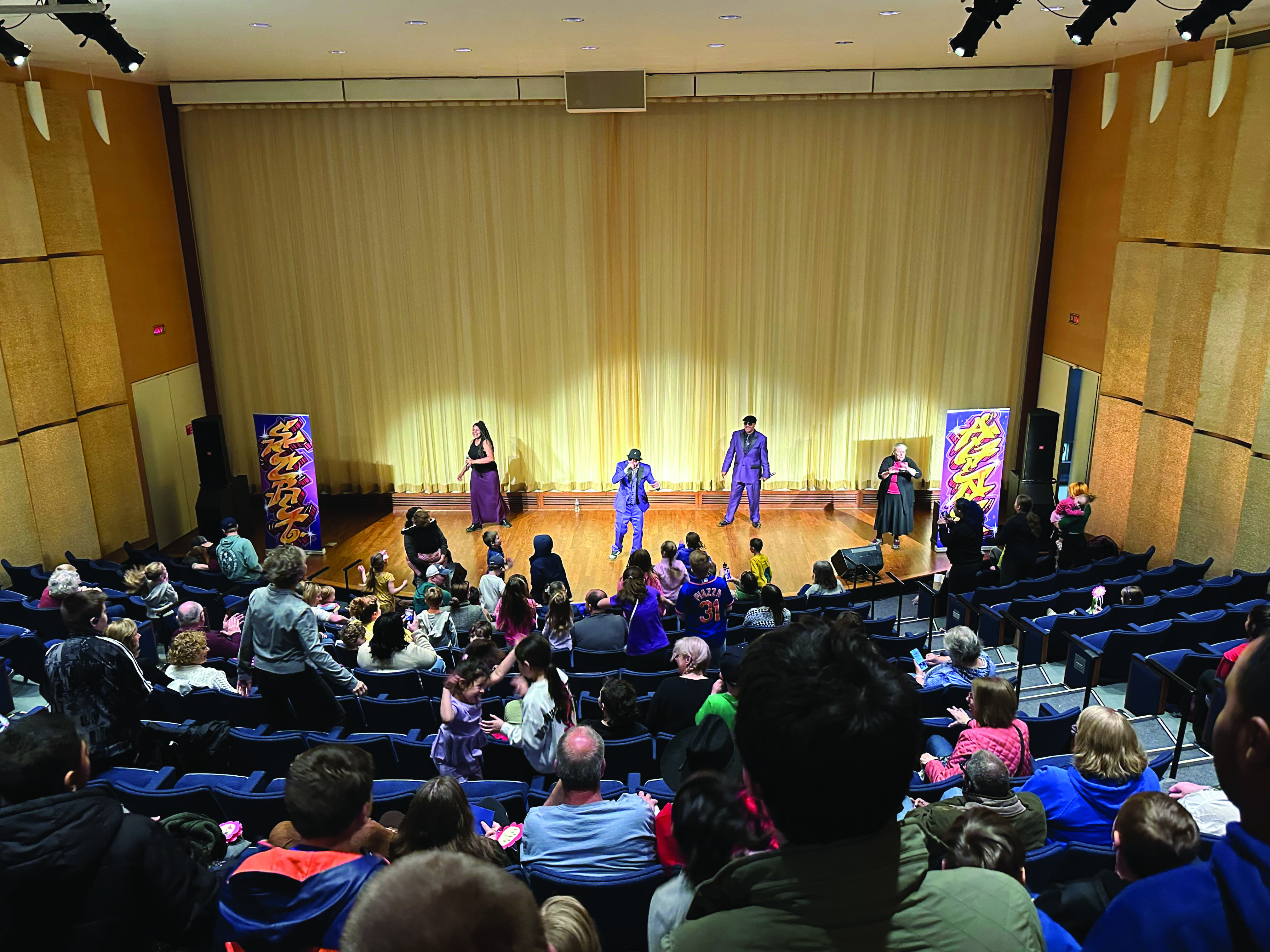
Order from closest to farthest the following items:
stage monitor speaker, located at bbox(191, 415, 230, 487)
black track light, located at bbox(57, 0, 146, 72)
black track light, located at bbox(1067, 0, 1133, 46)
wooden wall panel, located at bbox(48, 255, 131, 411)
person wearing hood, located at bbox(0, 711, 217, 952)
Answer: person wearing hood, located at bbox(0, 711, 217, 952)
black track light, located at bbox(1067, 0, 1133, 46)
black track light, located at bbox(57, 0, 146, 72)
wooden wall panel, located at bbox(48, 255, 131, 411)
stage monitor speaker, located at bbox(191, 415, 230, 487)

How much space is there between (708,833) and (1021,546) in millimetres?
7569

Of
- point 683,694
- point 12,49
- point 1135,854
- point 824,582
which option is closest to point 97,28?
point 12,49

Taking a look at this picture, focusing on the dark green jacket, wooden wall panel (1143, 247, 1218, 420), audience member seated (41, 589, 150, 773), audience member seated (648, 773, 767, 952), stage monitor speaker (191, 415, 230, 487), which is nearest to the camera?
the dark green jacket

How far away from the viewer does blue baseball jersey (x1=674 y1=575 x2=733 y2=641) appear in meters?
7.30

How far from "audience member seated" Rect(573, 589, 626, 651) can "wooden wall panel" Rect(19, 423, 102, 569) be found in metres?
6.86

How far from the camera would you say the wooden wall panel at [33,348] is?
381 inches

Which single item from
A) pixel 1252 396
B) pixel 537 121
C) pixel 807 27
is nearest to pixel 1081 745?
pixel 1252 396

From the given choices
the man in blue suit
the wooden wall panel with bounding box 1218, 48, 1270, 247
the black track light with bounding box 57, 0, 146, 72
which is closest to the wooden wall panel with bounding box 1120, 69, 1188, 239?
the wooden wall panel with bounding box 1218, 48, 1270, 247

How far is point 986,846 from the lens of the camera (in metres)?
2.73

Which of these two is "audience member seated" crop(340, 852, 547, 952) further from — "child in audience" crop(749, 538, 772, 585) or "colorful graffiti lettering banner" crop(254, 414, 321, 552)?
"colorful graffiti lettering banner" crop(254, 414, 321, 552)

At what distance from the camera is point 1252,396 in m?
8.80

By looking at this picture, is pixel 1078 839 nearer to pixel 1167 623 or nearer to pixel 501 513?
pixel 1167 623

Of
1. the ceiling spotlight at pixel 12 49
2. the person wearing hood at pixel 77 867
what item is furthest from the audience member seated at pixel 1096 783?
the ceiling spotlight at pixel 12 49

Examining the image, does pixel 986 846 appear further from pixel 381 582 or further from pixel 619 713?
pixel 381 582
